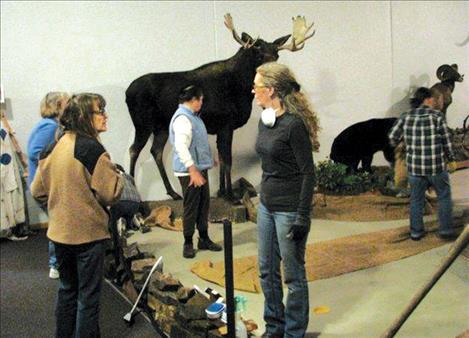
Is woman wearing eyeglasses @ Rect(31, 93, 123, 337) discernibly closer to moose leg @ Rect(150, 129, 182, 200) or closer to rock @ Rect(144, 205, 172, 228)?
rock @ Rect(144, 205, 172, 228)

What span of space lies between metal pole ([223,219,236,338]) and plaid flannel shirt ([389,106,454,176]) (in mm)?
1556

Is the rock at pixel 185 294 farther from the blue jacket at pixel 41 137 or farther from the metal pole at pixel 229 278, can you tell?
the blue jacket at pixel 41 137

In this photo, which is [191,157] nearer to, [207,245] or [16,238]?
[207,245]

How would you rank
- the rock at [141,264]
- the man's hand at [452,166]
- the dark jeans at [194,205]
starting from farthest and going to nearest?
the dark jeans at [194,205]
the rock at [141,264]
the man's hand at [452,166]

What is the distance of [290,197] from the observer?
2703 millimetres

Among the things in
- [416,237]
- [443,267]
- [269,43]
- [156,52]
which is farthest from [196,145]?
[443,267]

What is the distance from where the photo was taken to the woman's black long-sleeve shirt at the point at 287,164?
8.66 ft

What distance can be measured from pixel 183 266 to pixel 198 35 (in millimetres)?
2683


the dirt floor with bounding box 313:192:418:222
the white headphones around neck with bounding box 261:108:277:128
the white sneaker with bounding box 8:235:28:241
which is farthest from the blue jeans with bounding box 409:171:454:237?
the white sneaker with bounding box 8:235:28:241

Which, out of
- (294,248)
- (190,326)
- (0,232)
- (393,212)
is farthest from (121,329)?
(393,212)

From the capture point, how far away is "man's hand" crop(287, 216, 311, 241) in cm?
264

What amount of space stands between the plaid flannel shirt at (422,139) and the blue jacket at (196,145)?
4.43ft

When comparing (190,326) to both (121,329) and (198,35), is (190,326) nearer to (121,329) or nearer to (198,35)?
(121,329)

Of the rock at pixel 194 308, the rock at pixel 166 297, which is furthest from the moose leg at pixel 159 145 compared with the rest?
the rock at pixel 194 308
